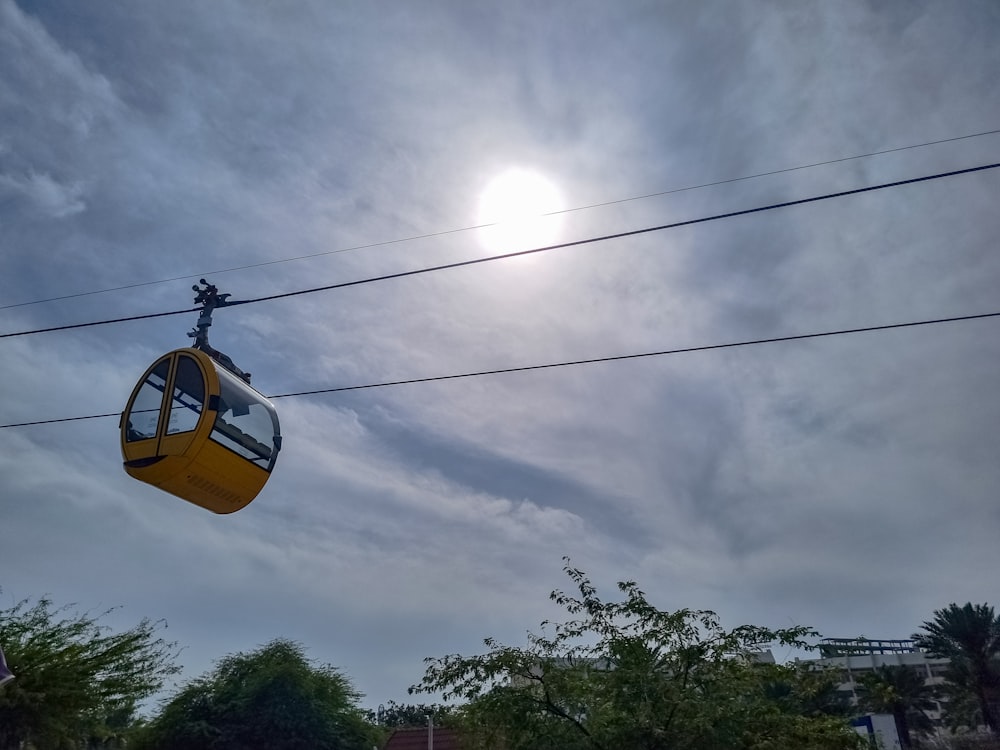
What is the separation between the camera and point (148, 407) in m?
10.1

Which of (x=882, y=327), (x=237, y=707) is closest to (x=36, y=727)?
(x=237, y=707)

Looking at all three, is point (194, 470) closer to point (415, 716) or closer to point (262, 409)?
point (262, 409)

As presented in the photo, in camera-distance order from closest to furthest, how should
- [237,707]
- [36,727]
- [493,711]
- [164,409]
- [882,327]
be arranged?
[882,327] < [164,409] < [493,711] < [36,727] < [237,707]

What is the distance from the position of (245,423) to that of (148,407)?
1.40 metres

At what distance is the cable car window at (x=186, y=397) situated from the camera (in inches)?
377

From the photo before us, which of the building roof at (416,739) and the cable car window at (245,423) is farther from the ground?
the cable car window at (245,423)

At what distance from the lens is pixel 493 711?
1351 centimetres

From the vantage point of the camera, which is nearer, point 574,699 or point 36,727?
point 574,699

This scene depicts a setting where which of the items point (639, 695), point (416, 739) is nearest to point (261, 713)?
point (416, 739)

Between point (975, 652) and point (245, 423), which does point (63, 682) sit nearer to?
point (245, 423)

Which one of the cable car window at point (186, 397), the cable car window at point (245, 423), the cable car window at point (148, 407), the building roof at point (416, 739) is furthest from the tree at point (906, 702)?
the cable car window at point (148, 407)

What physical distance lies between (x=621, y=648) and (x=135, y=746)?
2673 cm

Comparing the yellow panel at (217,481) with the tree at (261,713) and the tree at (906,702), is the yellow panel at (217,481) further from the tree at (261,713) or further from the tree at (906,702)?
the tree at (906,702)

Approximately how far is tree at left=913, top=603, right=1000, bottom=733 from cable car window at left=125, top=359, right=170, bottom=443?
159 ft
